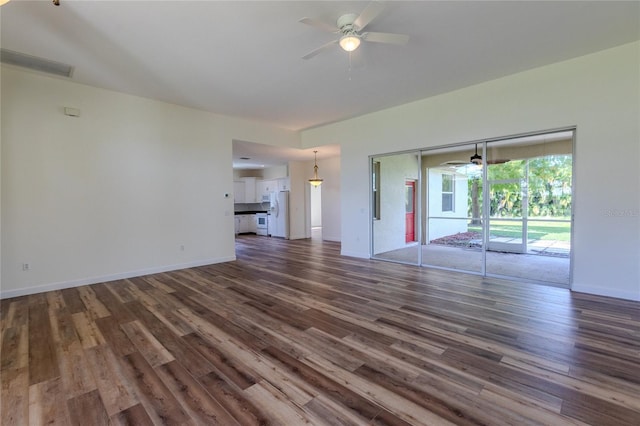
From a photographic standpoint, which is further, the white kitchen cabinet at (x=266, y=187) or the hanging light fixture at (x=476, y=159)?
the white kitchen cabinet at (x=266, y=187)

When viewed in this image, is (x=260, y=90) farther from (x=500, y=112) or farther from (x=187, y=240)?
(x=500, y=112)

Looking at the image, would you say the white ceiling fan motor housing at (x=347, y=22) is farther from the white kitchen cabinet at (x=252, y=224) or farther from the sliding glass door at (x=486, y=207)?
the white kitchen cabinet at (x=252, y=224)

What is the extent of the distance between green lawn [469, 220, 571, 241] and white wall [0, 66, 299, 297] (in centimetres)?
575

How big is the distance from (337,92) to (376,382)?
14.4 feet

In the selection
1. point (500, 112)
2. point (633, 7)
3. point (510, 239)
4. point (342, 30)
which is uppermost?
point (633, 7)

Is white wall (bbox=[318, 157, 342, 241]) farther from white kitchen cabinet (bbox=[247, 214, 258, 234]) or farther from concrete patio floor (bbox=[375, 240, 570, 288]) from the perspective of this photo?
white kitchen cabinet (bbox=[247, 214, 258, 234])

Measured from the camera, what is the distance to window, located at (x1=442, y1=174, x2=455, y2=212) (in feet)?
26.1

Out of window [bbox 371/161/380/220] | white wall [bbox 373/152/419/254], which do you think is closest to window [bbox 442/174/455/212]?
white wall [bbox 373/152/419/254]

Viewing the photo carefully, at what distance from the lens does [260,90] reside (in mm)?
4773

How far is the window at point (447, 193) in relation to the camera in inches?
313

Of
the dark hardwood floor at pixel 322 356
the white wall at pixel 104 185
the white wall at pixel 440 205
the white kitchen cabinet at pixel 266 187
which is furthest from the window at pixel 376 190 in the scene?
the white kitchen cabinet at pixel 266 187

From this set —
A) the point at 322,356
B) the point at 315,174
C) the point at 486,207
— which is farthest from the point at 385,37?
→ the point at 315,174

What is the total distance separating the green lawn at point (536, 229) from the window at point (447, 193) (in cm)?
174

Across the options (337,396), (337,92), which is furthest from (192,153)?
(337,396)
